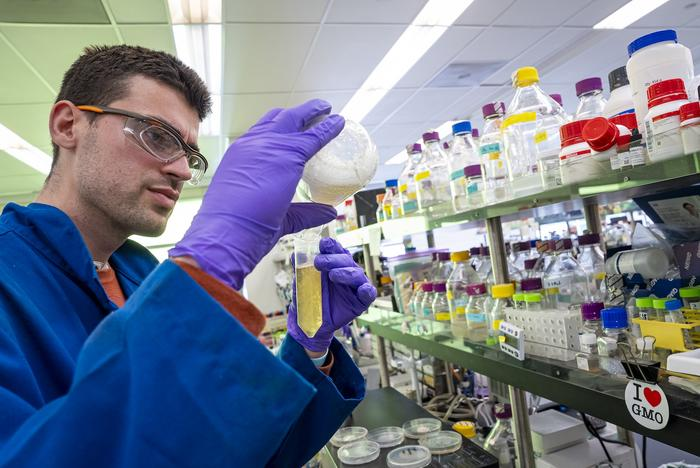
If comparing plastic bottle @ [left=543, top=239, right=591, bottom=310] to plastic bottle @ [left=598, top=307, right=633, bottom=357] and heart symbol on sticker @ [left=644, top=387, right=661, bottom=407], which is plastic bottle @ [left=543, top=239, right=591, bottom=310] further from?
heart symbol on sticker @ [left=644, top=387, right=661, bottom=407]

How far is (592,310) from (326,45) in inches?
144

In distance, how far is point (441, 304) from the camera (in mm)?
1743

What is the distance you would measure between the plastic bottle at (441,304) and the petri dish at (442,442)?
1.31 feet

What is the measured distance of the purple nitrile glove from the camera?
1111mm

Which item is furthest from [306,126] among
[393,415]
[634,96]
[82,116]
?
[393,415]

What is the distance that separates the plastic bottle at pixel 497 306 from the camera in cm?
129

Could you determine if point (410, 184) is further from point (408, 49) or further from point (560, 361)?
point (408, 49)

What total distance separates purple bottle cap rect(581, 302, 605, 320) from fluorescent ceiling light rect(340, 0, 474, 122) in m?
2.80

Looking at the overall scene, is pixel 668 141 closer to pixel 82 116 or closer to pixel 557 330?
pixel 557 330

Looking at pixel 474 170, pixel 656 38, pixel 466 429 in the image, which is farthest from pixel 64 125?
pixel 466 429

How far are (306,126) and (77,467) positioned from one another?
28.7 inches

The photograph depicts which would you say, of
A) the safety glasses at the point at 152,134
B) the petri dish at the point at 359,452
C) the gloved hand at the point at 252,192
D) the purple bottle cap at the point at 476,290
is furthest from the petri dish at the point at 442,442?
the safety glasses at the point at 152,134

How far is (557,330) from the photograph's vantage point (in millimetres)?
1077

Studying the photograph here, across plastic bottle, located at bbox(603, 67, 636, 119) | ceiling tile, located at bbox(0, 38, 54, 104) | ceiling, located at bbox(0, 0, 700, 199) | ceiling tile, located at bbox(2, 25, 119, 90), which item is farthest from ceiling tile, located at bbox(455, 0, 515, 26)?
ceiling tile, located at bbox(0, 38, 54, 104)
